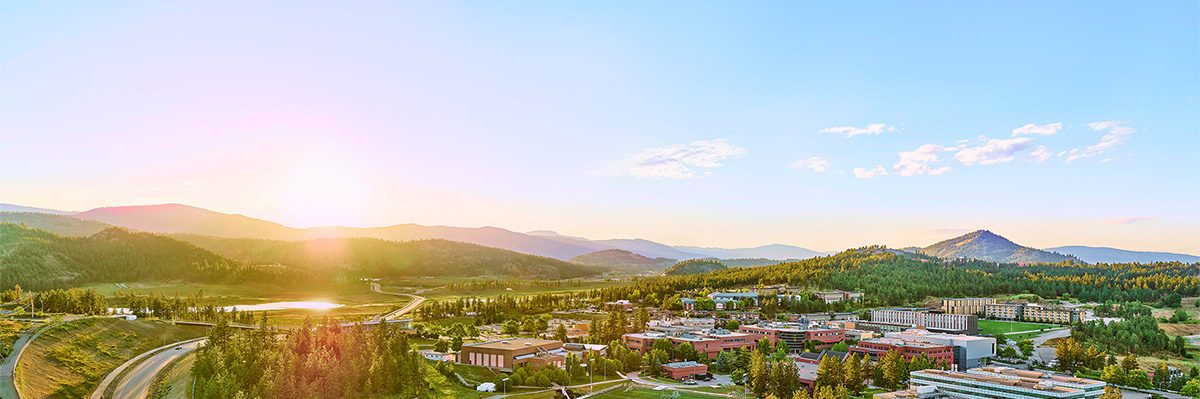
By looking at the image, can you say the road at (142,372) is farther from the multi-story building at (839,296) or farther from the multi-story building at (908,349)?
the multi-story building at (839,296)

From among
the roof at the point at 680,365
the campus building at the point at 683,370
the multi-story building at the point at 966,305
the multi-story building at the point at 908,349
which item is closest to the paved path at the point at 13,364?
the campus building at the point at 683,370

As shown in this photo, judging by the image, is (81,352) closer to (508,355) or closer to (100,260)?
(508,355)

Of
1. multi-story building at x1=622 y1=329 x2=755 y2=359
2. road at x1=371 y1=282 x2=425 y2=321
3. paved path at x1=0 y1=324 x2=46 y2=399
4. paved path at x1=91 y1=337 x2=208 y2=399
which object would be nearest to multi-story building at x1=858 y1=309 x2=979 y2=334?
multi-story building at x1=622 y1=329 x2=755 y2=359

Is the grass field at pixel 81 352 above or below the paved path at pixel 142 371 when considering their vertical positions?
above

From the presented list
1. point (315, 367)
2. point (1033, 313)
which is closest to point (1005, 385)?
point (315, 367)

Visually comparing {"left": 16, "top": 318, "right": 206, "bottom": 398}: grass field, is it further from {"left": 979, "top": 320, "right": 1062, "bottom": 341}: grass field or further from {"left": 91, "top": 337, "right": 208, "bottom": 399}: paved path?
{"left": 979, "top": 320, "right": 1062, "bottom": 341}: grass field

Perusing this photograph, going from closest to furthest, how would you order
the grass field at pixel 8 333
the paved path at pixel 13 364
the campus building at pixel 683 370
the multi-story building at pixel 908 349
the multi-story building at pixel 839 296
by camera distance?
1. the paved path at pixel 13 364
2. the grass field at pixel 8 333
3. the campus building at pixel 683 370
4. the multi-story building at pixel 908 349
5. the multi-story building at pixel 839 296

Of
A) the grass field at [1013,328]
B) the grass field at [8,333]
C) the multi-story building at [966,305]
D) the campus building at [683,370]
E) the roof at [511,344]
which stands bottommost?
the campus building at [683,370]
